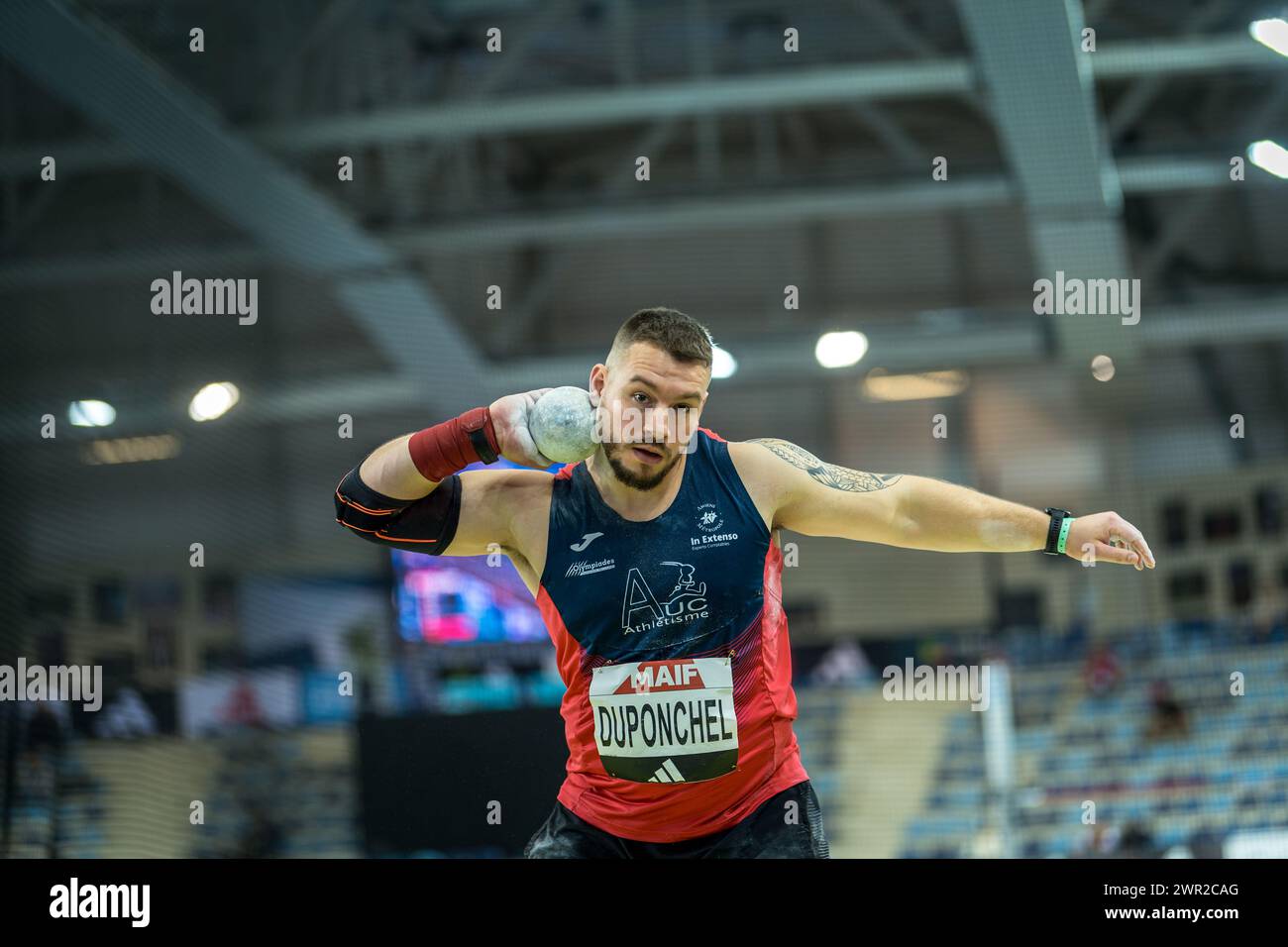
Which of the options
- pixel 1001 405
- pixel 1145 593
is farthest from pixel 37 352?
pixel 1145 593

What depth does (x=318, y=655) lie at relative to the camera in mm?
9617

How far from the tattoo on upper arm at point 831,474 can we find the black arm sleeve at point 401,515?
0.84 metres

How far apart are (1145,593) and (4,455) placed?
11.3 meters

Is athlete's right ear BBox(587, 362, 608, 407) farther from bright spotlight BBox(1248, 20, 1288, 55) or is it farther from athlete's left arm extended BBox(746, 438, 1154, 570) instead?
bright spotlight BBox(1248, 20, 1288, 55)

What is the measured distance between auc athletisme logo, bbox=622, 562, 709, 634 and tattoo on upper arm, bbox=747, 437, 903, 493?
0.43 m

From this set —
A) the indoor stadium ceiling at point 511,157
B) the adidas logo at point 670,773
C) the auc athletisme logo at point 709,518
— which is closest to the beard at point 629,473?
the auc athletisme logo at point 709,518

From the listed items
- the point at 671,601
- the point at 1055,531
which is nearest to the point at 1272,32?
the point at 1055,531

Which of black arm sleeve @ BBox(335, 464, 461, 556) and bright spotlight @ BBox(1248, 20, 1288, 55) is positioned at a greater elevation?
bright spotlight @ BBox(1248, 20, 1288, 55)

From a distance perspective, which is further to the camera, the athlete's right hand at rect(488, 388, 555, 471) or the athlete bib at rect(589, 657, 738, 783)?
the athlete bib at rect(589, 657, 738, 783)

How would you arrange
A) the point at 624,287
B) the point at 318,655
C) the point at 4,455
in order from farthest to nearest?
the point at 624,287 → the point at 318,655 → the point at 4,455

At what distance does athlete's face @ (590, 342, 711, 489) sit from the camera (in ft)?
10.0

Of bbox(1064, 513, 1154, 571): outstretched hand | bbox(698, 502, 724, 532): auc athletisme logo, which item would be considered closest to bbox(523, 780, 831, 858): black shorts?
bbox(698, 502, 724, 532): auc athletisme logo
